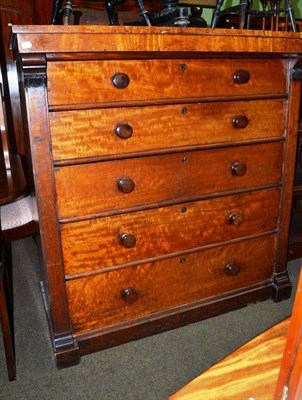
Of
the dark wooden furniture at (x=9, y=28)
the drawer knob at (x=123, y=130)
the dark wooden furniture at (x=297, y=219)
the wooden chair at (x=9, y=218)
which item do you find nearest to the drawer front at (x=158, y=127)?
the drawer knob at (x=123, y=130)

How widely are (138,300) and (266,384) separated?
2.66ft

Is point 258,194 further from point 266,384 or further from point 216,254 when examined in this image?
point 266,384

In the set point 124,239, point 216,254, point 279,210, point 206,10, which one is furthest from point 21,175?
point 206,10

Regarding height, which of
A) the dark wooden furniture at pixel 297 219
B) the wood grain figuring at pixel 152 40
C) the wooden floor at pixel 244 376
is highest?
the wood grain figuring at pixel 152 40

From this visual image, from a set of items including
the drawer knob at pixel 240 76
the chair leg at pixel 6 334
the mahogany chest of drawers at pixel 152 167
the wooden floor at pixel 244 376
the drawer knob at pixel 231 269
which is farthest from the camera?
the drawer knob at pixel 231 269

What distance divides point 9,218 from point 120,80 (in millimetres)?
1044

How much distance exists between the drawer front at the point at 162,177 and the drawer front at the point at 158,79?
0.22 m

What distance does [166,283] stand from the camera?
1.52 meters

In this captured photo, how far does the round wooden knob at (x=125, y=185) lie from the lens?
1.29m

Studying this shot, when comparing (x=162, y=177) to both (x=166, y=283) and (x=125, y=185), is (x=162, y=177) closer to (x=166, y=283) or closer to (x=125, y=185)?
(x=125, y=185)

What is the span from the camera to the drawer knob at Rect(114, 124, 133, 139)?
123 centimetres

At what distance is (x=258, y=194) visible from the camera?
158 centimetres

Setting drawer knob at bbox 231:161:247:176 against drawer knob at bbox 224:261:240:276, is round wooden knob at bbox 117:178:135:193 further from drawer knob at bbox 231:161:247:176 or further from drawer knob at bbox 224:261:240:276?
drawer knob at bbox 224:261:240:276

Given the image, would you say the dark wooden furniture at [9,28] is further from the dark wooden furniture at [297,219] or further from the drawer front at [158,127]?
the dark wooden furniture at [297,219]
